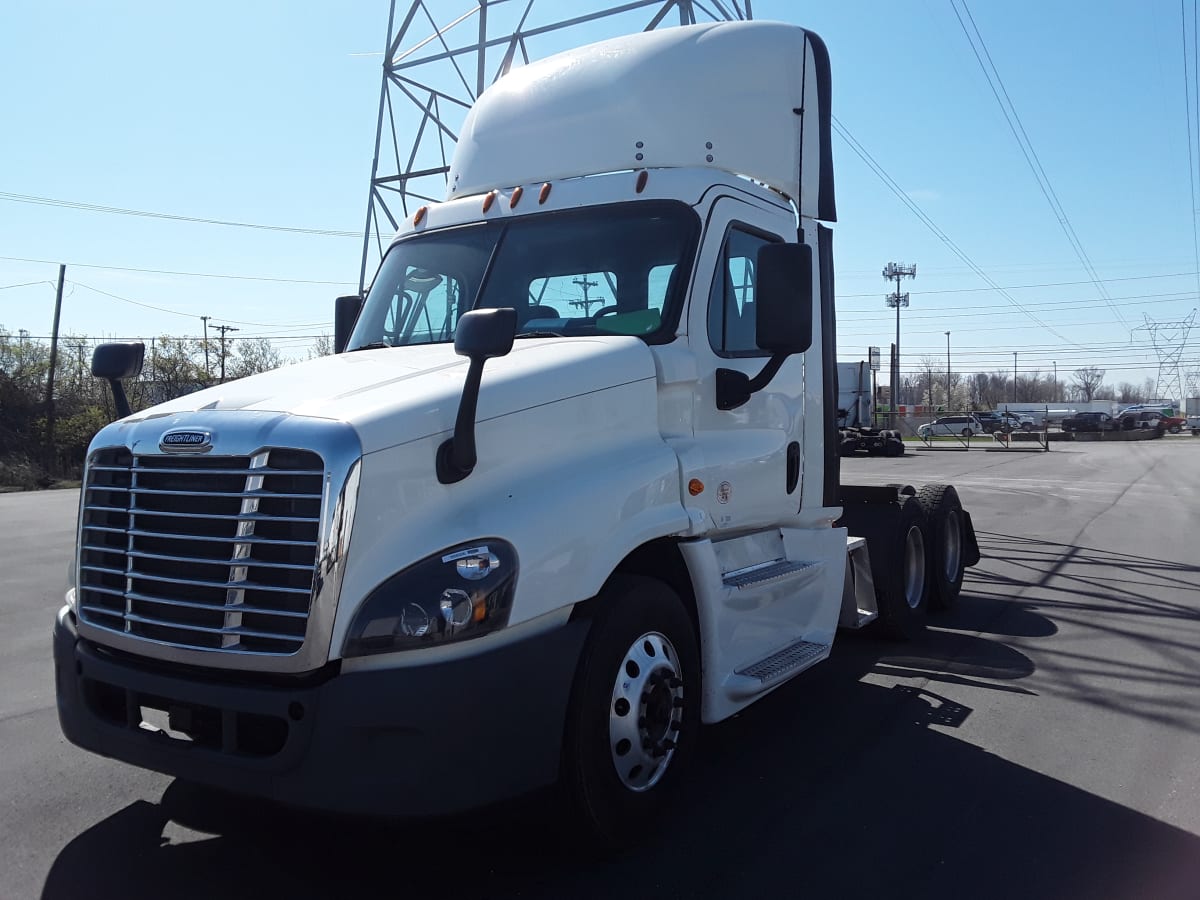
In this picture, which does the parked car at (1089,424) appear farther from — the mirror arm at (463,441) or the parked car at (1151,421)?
the mirror arm at (463,441)

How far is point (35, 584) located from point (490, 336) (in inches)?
345

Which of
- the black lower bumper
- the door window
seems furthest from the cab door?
the black lower bumper

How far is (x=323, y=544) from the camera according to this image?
3.13m

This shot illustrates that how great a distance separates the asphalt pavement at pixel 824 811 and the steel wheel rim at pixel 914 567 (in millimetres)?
394

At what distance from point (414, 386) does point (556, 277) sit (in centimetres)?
133

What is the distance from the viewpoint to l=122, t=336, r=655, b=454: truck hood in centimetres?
339

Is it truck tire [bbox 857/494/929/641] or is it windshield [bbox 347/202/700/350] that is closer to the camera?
windshield [bbox 347/202/700/350]

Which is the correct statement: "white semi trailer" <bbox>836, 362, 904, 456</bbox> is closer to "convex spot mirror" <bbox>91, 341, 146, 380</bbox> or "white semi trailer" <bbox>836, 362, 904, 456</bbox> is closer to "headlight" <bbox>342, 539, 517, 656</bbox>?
"convex spot mirror" <bbox>91, 341, 146, 380</bbox>

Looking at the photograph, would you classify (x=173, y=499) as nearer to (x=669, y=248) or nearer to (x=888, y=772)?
(x=669, y=248)

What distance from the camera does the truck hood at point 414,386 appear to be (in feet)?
11.1

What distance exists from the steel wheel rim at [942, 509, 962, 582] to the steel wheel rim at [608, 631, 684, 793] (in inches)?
201

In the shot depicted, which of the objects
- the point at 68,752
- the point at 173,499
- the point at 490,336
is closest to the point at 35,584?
the point at 68,752

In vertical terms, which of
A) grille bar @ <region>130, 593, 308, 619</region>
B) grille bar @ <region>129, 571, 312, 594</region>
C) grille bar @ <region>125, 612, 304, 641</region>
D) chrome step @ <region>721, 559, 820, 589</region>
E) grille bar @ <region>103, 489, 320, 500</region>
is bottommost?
chrome step @ <region>721, 559, 820, 589</region>

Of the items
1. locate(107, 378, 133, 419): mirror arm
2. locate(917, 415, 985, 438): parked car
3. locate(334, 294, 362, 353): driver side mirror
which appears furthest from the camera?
locate(917, 415, 985, 438): parked car
